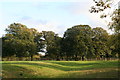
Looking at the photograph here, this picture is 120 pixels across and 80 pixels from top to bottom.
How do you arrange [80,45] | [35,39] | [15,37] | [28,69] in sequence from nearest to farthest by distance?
[28,69]
[15,37]
[80,45]
[35,39]

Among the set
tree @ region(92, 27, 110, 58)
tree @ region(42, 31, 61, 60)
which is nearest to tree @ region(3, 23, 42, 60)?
tree @ region(42, 31, 61, 60)

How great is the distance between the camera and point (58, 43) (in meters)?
72.2

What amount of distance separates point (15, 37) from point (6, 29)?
6.04 meters

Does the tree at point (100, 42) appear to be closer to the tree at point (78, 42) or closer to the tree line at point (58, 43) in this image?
the tree line at point (58, 43)

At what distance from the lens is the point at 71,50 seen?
69938 millimetres

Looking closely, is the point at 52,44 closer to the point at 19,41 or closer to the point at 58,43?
the point at 58,43

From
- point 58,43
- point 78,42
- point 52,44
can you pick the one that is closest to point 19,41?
point 52,44

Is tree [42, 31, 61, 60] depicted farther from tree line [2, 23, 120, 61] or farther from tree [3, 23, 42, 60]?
tree [3, 23, 42, 60]

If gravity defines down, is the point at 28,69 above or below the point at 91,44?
below

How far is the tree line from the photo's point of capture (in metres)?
62.6

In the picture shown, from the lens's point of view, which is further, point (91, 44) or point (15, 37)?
point (91, 44)

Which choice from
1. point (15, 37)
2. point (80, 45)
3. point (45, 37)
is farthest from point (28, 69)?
point (45, 37)

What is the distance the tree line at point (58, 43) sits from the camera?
6262 cm

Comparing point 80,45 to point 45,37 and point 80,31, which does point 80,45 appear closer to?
point 80,31
